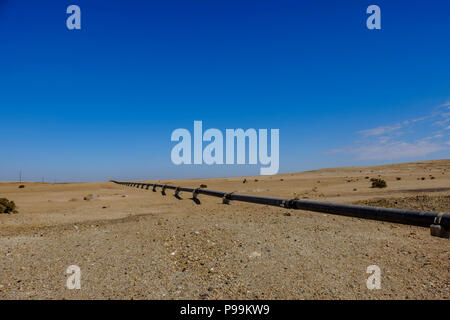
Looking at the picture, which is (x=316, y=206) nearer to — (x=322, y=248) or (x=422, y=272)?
(x=322, y=248)

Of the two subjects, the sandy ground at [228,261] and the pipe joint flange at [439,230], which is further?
the pipe joint flange at [439,230]

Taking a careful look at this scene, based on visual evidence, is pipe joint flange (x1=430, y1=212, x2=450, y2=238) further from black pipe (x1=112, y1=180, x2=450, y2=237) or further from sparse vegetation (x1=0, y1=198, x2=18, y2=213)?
sparse vegetation (x1=0, y1=198, x2=18, y2=213)

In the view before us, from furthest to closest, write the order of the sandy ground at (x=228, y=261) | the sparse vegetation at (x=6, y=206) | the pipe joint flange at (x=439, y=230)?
the sparse vegetation at (x=6, y=206) → the pipe joint flange at (x=439, y=230) → the sandy ground at (x=228, y=261)

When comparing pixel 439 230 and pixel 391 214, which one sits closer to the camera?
pixel 439 230

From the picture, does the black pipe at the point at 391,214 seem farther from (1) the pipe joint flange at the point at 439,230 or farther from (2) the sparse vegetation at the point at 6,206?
(2) the sparse vegetation at the point at 6,206

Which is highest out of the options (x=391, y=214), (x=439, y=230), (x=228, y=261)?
(x=391, y=214)

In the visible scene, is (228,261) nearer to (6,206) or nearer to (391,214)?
(391,214)

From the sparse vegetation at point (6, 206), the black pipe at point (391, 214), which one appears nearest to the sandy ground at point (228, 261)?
the black pipe at point (391, 214)

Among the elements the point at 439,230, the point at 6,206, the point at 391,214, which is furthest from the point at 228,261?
the point at 6,206

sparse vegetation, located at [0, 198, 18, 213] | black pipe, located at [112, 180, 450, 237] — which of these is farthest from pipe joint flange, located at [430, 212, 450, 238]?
sparse vegetation, located at [0, 198, 18, 213]

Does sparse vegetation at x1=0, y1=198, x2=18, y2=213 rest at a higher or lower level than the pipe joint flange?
lower
